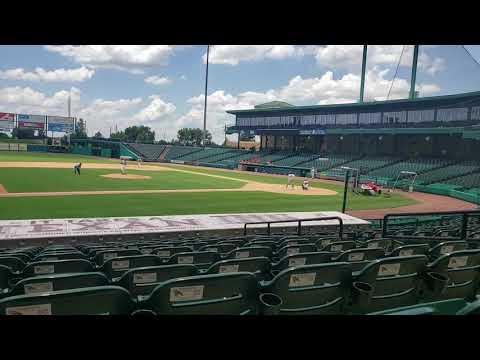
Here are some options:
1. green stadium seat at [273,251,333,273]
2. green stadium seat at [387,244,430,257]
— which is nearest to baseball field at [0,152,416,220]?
green stadium seat at [273,251,333,273]

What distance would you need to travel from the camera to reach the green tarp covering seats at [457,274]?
3.80 meters

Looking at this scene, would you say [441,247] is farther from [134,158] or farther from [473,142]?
[134,158]

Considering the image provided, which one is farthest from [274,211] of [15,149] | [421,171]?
[15,149]

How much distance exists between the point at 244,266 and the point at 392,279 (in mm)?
1610

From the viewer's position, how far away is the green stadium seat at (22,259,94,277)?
15.9ft

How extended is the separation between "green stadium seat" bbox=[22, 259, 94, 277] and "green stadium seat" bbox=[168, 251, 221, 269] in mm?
1163

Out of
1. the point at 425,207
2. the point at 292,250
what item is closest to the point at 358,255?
the point at 292,250

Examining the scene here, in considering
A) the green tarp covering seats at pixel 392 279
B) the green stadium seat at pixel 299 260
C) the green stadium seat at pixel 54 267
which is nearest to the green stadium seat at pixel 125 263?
the green stadium seat at pixel 54 267

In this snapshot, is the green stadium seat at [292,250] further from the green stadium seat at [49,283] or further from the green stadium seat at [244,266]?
the green stadium seat at [49,283]

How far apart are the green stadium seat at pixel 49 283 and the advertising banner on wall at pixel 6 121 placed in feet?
324

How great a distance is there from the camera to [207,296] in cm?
292

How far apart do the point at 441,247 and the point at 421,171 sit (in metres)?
43.3

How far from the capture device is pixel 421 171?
1737 inches

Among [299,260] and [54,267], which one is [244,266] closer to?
[299,260]
